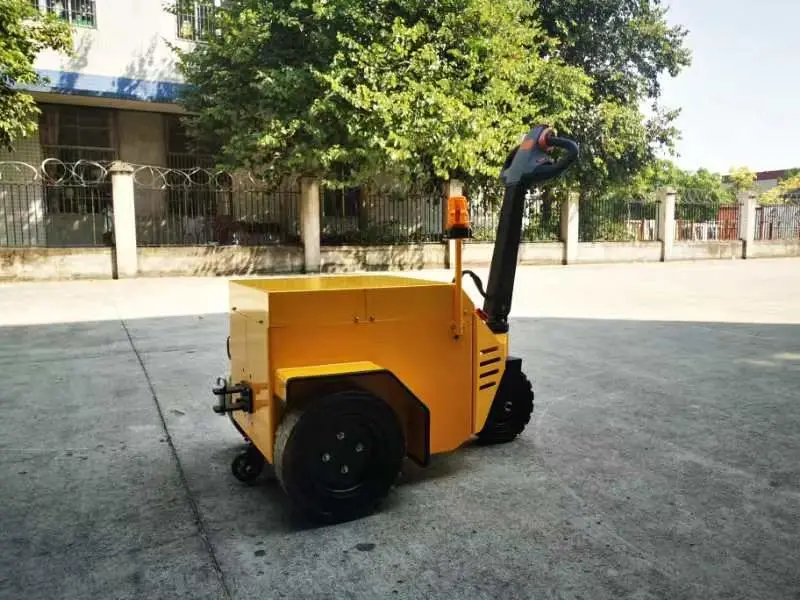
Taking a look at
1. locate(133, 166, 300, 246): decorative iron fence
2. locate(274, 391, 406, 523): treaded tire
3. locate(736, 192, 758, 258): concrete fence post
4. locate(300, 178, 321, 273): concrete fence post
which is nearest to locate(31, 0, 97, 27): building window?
locate(133, 166, 300, 246): decorative iron fence

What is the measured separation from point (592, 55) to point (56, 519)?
73.8 feet

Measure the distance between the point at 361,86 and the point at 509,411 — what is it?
459 inches

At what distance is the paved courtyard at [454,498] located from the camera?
224 cm

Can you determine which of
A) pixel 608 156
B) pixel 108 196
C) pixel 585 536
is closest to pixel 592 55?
pixel 608 156

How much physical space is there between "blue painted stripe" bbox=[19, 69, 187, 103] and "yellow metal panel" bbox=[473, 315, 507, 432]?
15.8m

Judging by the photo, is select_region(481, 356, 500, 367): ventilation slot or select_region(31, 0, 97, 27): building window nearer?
select_region(481, 356, 500, 367): ventilation slot

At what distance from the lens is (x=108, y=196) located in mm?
15250

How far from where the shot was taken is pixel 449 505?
9.35 ft

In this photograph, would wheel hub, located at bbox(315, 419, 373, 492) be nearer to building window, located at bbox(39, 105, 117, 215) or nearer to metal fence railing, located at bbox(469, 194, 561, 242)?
building window, located at bbox(39, 105, 117, 215)

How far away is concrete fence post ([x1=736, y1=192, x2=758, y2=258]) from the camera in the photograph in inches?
1011

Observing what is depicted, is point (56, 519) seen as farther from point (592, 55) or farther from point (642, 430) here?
point (592, 55)

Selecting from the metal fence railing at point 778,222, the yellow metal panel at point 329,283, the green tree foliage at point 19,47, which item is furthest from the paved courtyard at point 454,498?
the metal fence railing at point 778,222

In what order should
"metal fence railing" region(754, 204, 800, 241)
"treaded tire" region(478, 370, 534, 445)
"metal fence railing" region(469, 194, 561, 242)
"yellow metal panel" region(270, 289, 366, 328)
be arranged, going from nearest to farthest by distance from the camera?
1. "yellow metal panel" region(270, 289, 366, 328)
2. "treaded tire" region(478, 370, 534, 445)
3. "metal fence railing" region(469, 194, 561, 242)
4. "metal fence railing" region(754, 204, 800, 241)

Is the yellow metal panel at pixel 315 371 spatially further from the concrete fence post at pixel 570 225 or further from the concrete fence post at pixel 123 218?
the concrete fence post at pixel 570 225
